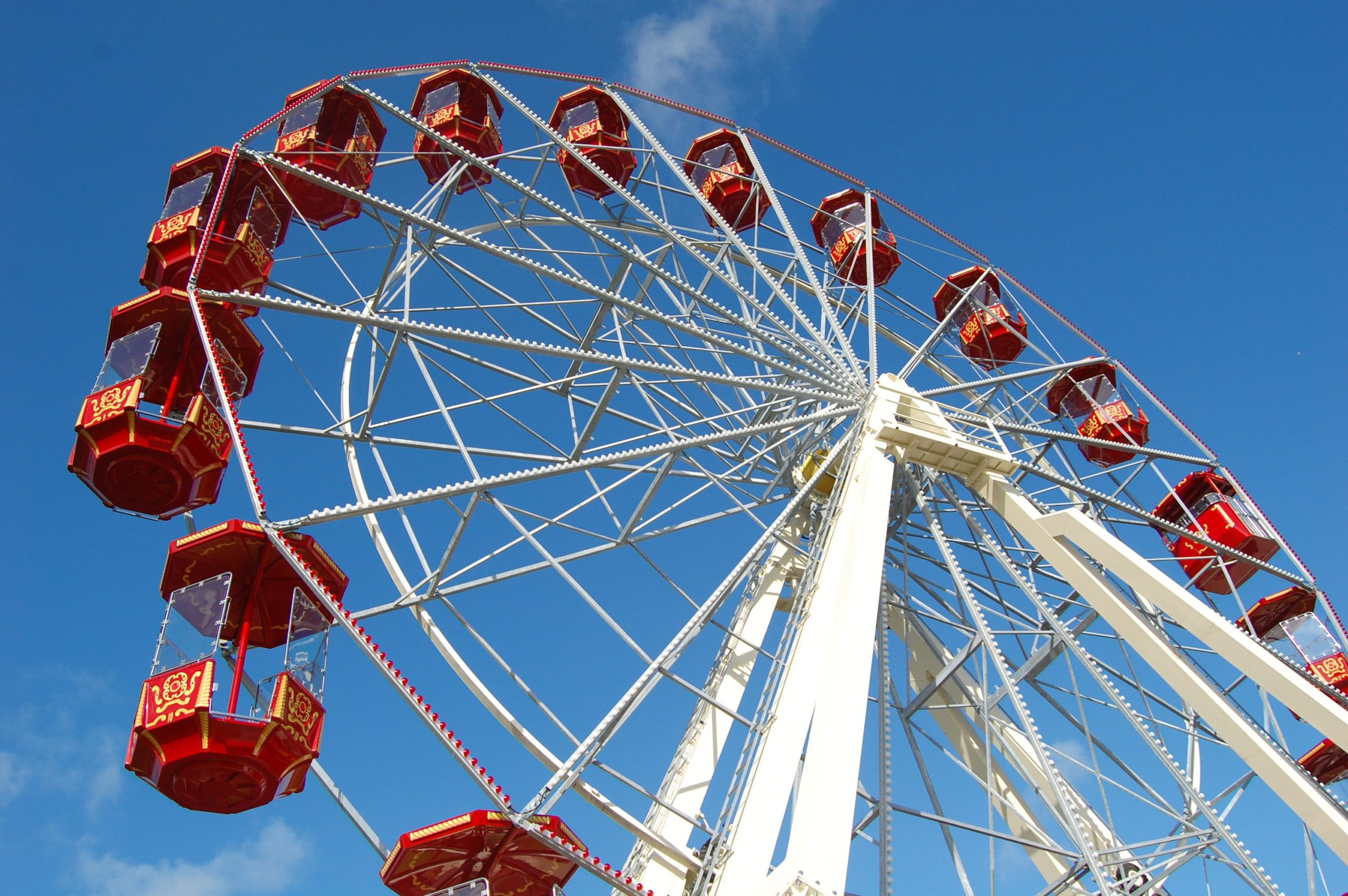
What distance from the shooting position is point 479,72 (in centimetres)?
1415

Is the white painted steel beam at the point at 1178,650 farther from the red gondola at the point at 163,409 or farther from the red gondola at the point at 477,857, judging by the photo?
the red gondola at the point at 163,409

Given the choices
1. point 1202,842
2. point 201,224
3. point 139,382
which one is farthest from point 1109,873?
point 201,224

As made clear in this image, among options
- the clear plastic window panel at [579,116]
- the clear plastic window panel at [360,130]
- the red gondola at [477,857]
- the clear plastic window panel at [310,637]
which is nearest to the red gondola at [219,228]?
the clear plastic window panel at [360,130]

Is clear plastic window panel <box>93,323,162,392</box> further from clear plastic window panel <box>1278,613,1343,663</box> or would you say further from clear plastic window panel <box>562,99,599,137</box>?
clear plastic window panel <box>1278,613,1343,663</box>

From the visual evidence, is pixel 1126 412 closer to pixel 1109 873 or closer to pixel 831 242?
pixel 831 242

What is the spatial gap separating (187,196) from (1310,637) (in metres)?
14.6

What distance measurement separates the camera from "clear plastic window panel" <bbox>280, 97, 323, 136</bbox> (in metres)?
13.6

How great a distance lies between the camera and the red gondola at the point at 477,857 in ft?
26.1

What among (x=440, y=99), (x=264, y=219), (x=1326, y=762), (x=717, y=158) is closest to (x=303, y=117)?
(x=440, y=99)

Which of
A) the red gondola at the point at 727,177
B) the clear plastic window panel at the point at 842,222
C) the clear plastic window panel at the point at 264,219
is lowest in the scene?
the clear plastic window panel at the point at 264,219

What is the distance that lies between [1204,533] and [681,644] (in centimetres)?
953

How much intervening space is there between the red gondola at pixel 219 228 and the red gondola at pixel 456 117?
2430 millimetres

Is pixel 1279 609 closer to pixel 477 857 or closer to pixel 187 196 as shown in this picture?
pixel 477 857

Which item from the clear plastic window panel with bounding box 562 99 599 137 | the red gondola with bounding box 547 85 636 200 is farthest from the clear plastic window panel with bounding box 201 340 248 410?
the clear plastic window panel with bounding box 562 99 599 137
